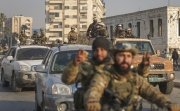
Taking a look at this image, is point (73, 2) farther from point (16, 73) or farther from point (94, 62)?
point (94, 62)

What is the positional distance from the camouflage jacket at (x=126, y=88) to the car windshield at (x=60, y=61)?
620 centimetres

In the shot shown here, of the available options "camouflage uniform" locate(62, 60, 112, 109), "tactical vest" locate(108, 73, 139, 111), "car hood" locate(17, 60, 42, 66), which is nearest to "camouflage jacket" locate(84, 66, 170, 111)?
"tactical vest" locate(108, 73, 139, 111)

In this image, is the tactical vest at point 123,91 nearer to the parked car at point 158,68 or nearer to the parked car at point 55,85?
the parked car at point 55,85

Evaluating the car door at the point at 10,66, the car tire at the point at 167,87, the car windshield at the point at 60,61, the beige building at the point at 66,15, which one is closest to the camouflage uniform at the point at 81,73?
the car windshield at the point at 60,61

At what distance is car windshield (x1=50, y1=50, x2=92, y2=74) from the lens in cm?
1142

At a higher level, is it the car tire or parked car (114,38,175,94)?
parked car (114,38,175,94)

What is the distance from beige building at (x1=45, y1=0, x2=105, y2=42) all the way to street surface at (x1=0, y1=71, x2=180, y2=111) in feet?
408

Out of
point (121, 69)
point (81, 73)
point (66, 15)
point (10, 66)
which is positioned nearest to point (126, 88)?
point (121, 69)

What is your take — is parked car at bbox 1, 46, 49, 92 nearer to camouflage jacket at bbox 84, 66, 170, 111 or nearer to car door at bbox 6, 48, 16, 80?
car door at bbox 6, 48, 16, 80

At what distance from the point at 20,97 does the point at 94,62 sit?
36.3 feet

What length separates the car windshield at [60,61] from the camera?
11422 millimetres

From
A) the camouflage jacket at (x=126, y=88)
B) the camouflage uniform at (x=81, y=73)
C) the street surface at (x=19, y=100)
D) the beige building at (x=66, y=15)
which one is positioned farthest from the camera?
the beige building at (x=66, y=15)

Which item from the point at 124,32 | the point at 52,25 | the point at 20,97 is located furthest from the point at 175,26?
the point at 52,25

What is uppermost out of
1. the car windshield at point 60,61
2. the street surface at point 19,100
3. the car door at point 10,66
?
the car windshield at point 60,61
